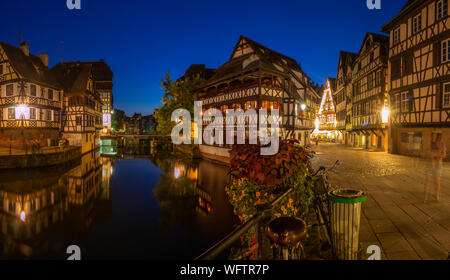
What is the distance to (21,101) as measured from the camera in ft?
87.2

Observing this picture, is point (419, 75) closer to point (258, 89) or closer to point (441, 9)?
point (441, 9)

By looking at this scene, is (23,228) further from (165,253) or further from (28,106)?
(28,106)

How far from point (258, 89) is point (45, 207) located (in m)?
18.6

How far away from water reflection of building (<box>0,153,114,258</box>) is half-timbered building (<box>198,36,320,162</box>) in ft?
44.2

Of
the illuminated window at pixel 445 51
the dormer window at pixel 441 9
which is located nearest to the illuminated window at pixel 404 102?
the illuminated window at pixel 445 51

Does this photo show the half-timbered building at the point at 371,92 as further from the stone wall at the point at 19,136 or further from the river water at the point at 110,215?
the stone wall at the point at 19,136

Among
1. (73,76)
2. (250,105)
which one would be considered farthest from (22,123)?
(250,105)

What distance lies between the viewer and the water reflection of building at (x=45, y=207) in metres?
9.57

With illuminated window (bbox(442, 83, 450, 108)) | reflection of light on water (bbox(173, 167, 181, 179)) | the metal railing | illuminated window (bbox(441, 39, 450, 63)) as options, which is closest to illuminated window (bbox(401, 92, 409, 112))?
illuminated window (bbox(442, 83, 450, 108))

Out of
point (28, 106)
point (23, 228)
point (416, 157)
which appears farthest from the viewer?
point (28, 106)

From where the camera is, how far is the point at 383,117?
23766 millimetres

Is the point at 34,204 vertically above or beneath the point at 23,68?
beneath

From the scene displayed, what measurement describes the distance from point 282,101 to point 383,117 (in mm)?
10503

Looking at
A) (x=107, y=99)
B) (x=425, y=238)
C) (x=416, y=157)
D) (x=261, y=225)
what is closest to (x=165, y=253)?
(x=261, y=225)
